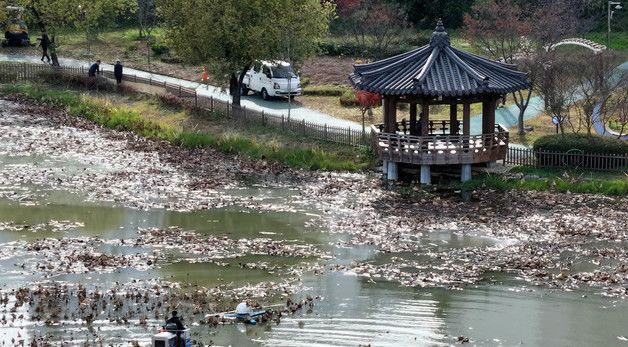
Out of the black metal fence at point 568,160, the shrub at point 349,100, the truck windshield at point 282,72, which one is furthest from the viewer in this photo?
the truck windshield at point 282,72

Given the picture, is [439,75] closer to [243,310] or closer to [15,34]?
[243,310]

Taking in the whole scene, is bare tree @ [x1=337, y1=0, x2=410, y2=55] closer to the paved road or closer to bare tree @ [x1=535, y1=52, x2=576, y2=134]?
the paved road

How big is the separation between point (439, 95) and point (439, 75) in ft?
3.05

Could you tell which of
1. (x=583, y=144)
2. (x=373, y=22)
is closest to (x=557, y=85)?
(x=583, y=144)

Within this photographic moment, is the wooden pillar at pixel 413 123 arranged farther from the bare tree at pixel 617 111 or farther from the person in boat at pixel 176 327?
the person in boat at pixel 176 327

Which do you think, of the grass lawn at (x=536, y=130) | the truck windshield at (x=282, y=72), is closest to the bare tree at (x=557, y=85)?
the grass lawn at (x=536, y=130)

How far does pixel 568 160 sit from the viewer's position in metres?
39.8

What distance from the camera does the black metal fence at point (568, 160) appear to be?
128 feet

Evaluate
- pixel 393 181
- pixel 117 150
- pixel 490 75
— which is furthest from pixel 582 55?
pixel 117 150

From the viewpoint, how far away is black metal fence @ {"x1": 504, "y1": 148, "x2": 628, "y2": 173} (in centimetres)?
3912

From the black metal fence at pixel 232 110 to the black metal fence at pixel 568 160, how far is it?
601cm

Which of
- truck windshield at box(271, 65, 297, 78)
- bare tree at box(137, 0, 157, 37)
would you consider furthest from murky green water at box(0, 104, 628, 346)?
bare tree at box(137, 0, 157, 37)

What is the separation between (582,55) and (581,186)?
1187 cm

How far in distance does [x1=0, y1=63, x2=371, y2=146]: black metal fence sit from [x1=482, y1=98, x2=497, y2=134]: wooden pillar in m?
5.04
